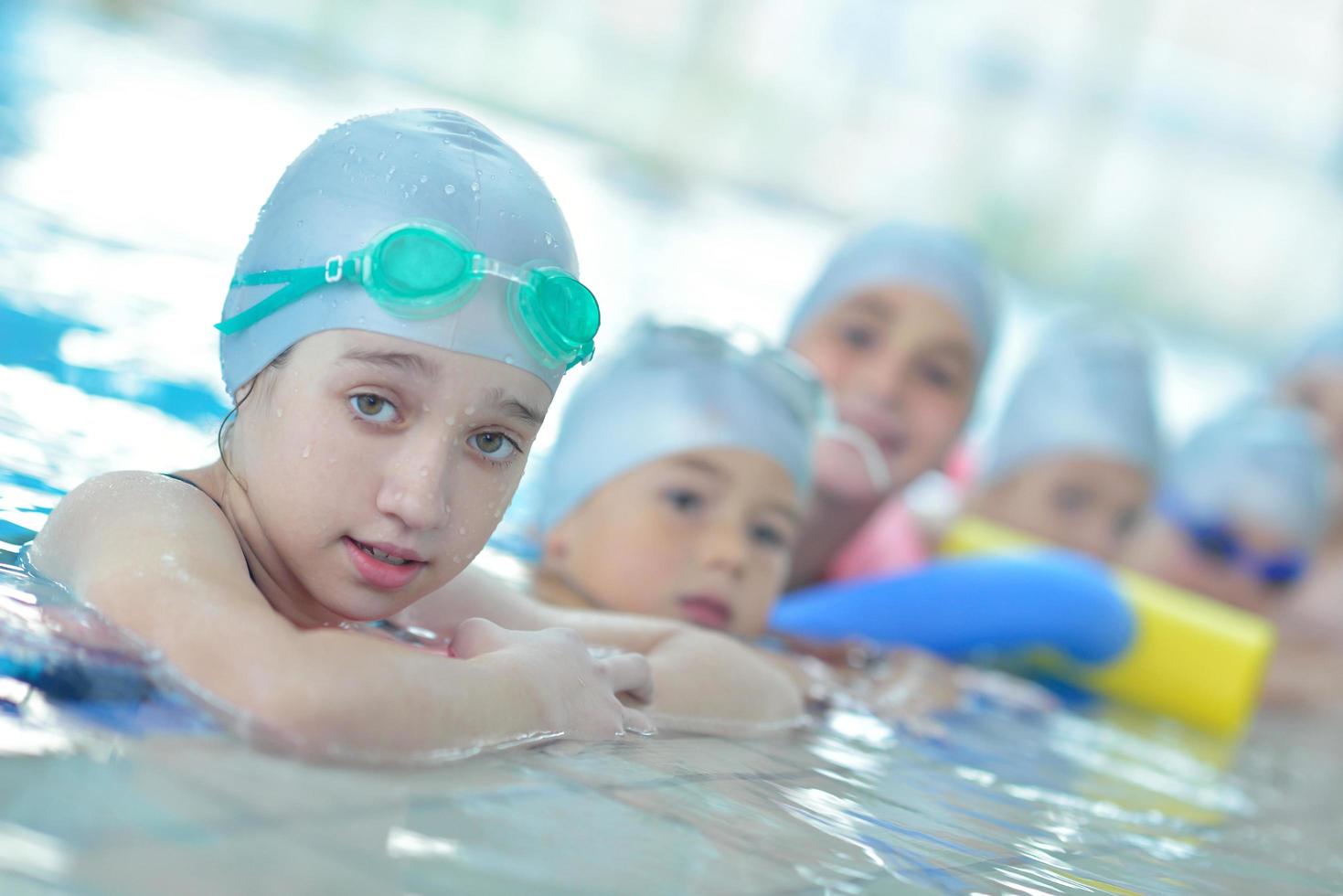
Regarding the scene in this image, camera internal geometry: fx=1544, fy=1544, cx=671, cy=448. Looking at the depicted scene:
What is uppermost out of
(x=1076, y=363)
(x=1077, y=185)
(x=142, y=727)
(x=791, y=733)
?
(x=1077, y=185)

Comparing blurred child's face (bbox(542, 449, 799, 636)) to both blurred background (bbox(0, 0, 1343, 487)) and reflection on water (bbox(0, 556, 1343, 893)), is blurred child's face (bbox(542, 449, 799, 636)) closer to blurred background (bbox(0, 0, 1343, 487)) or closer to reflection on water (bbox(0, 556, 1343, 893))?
reflection on water (bbox(0, 556, 1343, 893))

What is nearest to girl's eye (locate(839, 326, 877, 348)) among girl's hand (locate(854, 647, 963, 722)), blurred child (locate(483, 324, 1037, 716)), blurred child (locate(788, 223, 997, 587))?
blurred child (locate(788, 223, 997, 587))

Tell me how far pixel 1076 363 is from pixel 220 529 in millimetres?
4992

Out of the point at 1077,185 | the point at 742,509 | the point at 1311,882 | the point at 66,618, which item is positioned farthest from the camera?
the point at 1077,185

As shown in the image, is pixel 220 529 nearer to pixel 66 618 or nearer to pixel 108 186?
pixel 66 618

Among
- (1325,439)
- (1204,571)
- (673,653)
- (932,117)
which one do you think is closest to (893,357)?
(1204,571)

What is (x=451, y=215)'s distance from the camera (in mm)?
2248

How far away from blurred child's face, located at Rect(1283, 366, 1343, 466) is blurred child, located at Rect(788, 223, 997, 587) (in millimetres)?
3211

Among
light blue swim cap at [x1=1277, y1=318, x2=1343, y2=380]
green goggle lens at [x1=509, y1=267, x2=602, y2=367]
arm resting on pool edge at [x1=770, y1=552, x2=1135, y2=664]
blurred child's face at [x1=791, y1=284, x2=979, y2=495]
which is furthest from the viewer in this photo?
light blue swim cap at [x1=1277, y1=318, x2=1343, y2=380]

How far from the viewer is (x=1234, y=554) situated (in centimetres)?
595

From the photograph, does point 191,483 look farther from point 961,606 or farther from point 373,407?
point 961,606

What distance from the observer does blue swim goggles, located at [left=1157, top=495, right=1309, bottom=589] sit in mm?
5887

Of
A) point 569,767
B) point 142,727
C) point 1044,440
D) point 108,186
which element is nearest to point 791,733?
point 569,767

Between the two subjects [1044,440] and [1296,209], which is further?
[1296,209]
